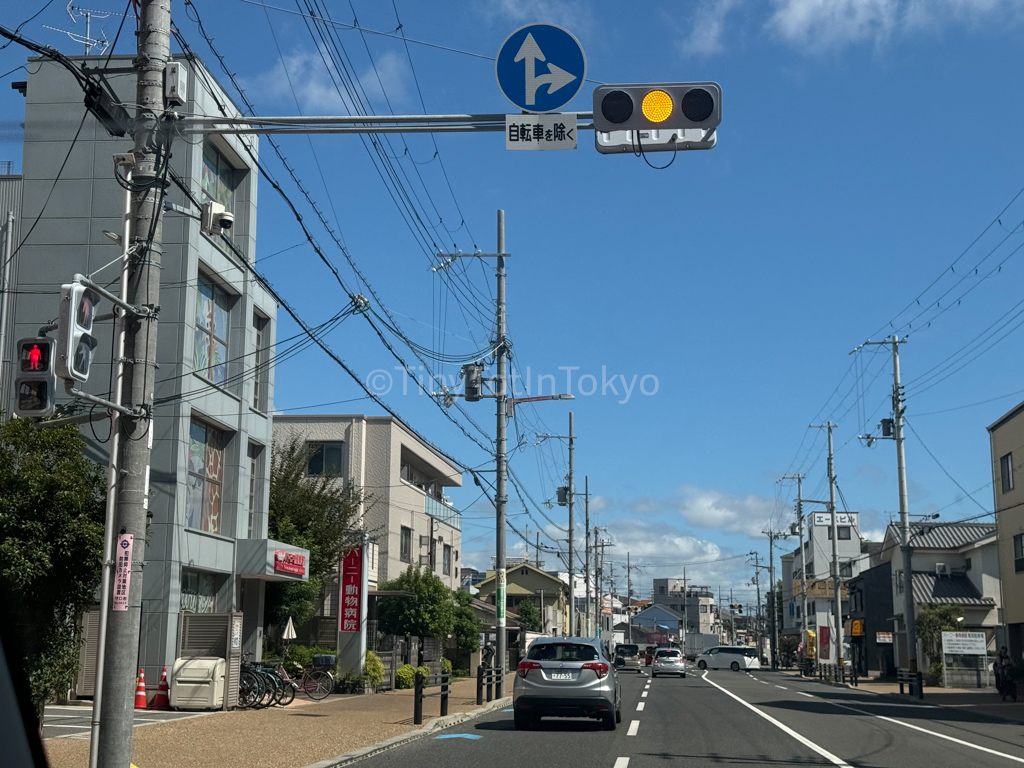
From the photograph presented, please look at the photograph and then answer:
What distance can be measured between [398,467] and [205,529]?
21.2m

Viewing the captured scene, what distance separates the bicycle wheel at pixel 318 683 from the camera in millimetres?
29422

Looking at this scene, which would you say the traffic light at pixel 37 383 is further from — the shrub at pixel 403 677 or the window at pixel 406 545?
the window at pixel 406 545

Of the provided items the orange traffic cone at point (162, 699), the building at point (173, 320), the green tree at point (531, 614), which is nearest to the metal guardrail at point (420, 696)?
the building at point (173, 320)

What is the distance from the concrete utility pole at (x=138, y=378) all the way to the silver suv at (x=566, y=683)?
986cm

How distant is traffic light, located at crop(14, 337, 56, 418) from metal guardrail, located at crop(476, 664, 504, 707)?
18.5 m

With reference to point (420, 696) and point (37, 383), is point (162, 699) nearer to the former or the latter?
point (420, 696)

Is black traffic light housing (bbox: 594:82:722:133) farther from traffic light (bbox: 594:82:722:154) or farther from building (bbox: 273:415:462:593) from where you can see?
building (bbox: 273:415:462:593)

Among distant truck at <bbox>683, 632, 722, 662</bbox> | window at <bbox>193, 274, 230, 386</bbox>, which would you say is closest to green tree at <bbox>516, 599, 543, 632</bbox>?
distant truck at <bbox>683, 632, 722, 662</bbox>

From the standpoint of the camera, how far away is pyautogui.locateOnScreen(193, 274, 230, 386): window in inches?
1035

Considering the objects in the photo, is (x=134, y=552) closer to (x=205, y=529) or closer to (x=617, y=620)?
(x=205, y=529)

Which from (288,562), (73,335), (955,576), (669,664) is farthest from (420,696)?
(955,576)

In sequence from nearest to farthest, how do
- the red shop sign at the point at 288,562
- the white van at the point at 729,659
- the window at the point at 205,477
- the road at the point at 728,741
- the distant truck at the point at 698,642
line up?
the road at the point at 728,741 → the window at the point at 205,477 → the red shop sign at the point at 288,562 → the white van at the point at 729,659 → the distant truck at the point at 698,642

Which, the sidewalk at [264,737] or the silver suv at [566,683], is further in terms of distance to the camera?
the silver suv at [566,683]

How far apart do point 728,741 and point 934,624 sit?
3745 centimetres
